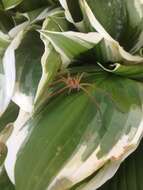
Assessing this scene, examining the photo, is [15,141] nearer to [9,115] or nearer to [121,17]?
[9,115]

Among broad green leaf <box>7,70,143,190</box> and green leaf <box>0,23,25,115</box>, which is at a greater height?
green leaf <box>0,23,25,115</box>

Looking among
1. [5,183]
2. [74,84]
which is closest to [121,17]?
[74,84]

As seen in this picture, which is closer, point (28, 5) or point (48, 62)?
point (48, 62)

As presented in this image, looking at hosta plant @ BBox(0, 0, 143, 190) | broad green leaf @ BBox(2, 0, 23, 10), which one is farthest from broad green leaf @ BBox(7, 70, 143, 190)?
broad green leaf @ BBox(2, 0, 23, 10)

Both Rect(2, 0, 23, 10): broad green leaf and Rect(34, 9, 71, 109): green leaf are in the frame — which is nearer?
Rect(34, 9, 71, 109): green leaf

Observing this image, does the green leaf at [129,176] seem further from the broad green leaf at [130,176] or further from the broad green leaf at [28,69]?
the broad green leaf at [28,69]

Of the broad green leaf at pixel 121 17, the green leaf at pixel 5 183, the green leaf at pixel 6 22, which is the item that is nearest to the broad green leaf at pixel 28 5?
the green leaf at pixel 6 22

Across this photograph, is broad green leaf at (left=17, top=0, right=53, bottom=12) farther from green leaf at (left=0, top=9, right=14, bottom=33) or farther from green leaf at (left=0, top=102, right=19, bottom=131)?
green leaf at (left=0, top=102, right=19, bottom=131)
